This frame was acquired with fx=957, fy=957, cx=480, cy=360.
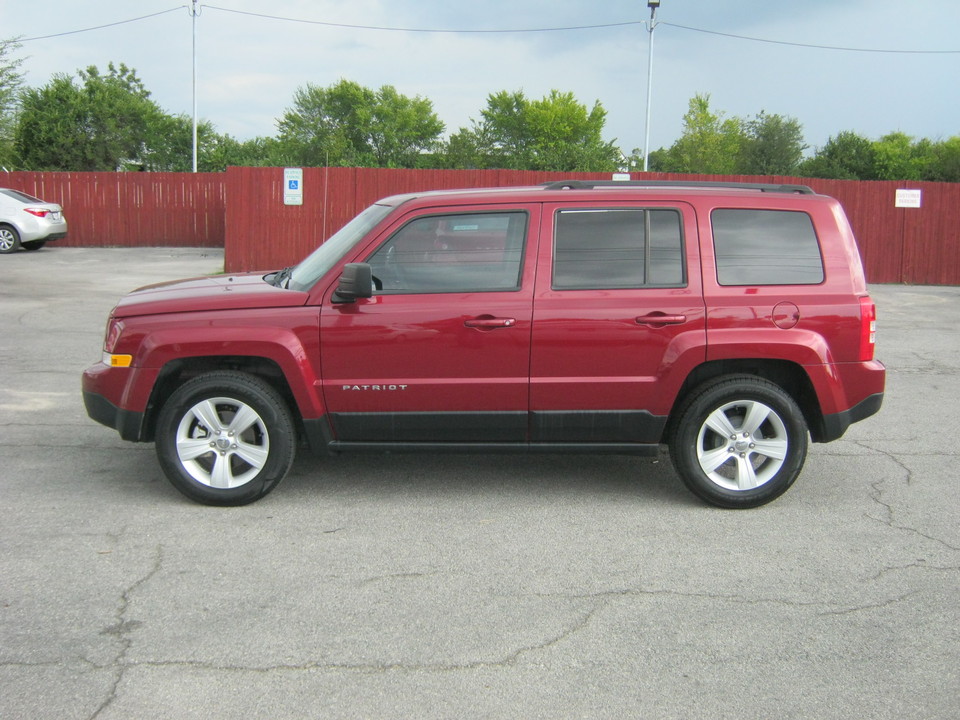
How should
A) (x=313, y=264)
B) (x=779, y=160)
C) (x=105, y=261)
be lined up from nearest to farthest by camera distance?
(x=313, y=264), (x=105, y=261), (x=779, y=160)

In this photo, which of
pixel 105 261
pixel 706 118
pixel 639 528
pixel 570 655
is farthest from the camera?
pixel 706 118

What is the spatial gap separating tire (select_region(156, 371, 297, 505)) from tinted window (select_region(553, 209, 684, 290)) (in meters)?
1.76

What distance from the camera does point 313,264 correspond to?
571 centimetres

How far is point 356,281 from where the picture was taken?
5051 mm

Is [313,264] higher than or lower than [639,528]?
higher

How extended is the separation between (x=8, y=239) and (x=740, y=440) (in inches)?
→ 858

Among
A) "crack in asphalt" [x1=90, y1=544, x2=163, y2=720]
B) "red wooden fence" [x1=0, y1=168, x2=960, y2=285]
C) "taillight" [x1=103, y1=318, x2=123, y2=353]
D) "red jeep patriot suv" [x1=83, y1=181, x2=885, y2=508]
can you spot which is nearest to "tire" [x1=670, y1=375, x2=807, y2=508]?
"red jeep patriot suv" [x1=83, y1=181, x2=885, y2=508]

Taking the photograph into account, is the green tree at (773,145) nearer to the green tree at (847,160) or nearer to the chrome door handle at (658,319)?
the green tree at (847,160)

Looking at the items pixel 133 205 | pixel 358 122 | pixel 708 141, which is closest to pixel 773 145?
pixel 708 141

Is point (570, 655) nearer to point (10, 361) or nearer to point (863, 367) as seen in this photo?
point (863, 367)

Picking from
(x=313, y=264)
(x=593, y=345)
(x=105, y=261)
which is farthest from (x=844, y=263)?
Result: (x=105, y=261)

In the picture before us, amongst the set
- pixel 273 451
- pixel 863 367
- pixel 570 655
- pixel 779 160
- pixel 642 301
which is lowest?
pixel 570 655

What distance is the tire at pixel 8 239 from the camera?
2266cm

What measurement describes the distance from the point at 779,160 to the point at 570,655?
217 ft
